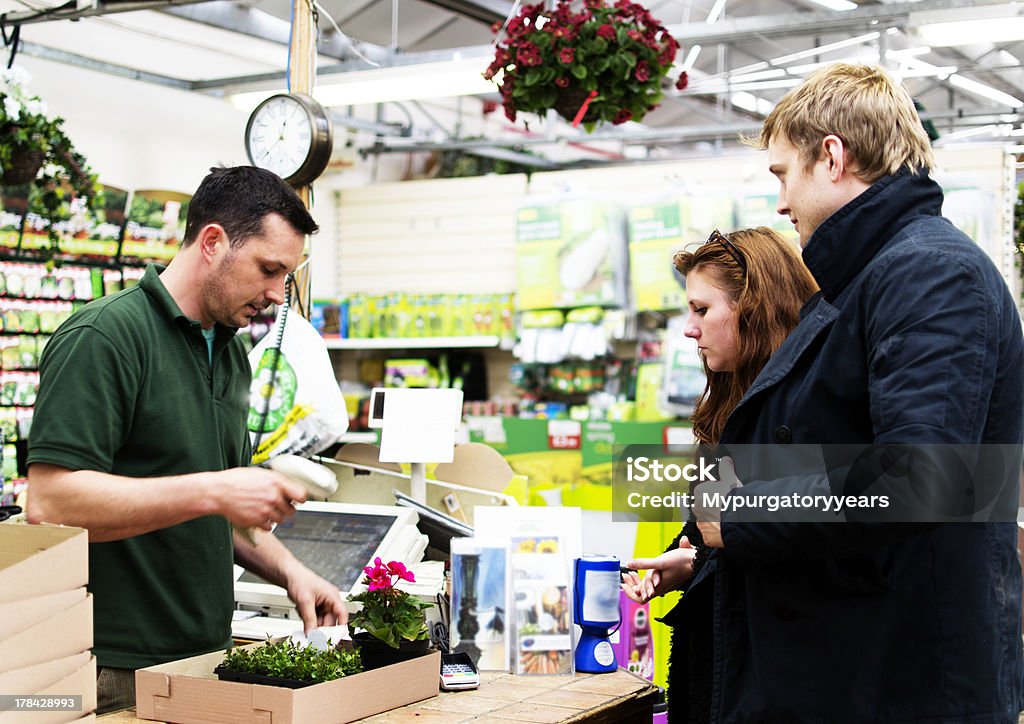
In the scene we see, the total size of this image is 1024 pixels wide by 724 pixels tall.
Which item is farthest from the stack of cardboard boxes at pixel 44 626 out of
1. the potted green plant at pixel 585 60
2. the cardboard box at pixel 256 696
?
the potted green plant at pixel 585 60

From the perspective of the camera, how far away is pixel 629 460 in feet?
7.47

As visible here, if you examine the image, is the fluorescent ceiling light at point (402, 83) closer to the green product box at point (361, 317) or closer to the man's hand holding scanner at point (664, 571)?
the green product box at point (361, 317)

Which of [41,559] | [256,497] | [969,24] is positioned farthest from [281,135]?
[969,24]

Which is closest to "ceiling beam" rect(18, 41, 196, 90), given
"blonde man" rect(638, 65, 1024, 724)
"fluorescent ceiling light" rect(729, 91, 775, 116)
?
"blonde man" rect(638, 65, 1024, 724)

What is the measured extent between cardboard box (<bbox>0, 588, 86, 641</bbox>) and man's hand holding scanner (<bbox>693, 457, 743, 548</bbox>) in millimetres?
924

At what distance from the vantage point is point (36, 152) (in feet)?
15.9

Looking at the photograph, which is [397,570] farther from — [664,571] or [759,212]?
[759,212]

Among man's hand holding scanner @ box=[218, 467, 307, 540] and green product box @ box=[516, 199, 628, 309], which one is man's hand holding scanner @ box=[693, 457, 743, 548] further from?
green product box @ box=[516, 199, 628, 309]

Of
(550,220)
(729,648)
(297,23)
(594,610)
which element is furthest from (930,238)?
(550,220)

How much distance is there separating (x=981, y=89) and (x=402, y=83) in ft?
25.2

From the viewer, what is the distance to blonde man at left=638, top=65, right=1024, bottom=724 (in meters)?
1.52

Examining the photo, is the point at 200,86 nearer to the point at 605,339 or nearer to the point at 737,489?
the point at 605,339

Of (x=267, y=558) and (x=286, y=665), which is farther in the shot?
(x=267, y=558)

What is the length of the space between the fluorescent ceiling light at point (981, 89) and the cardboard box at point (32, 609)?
1080cm
